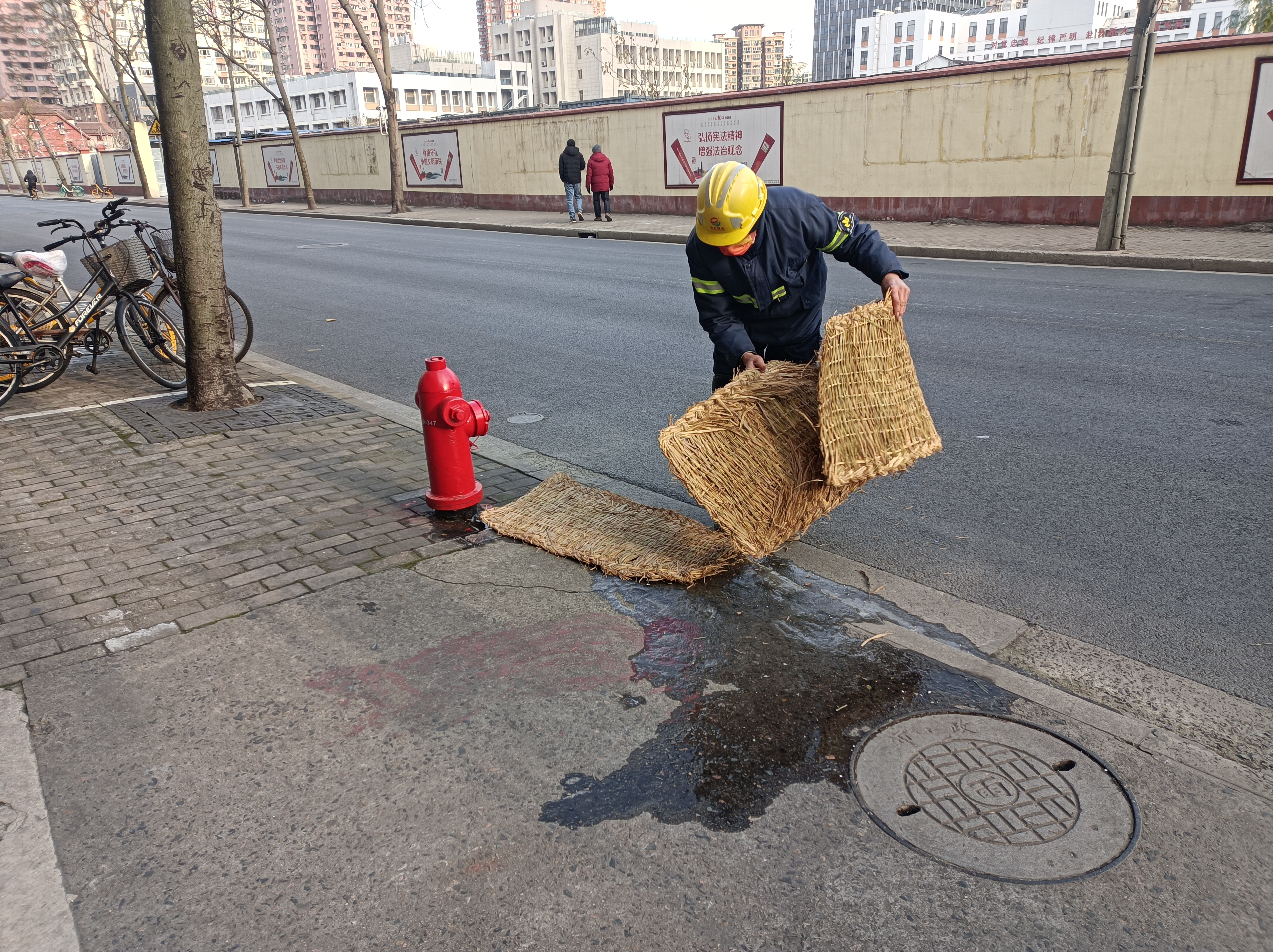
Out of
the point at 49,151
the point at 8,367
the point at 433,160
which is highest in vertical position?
the point at 49,151

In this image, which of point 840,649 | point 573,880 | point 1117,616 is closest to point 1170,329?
point 1117,616

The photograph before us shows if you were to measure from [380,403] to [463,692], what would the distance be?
4.30 metres

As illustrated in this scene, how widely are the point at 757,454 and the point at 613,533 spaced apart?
99 centimetres

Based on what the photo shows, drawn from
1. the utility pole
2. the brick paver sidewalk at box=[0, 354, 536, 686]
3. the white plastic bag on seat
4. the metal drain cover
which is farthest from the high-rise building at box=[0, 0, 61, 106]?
the metal drain cover

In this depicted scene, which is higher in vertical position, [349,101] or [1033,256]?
[349,101]

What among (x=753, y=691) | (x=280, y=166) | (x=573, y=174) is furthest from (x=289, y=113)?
(x=753, y=691)

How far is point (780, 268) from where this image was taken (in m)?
4.10

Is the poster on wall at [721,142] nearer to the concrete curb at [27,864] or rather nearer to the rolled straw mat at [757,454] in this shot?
the rolled straw mat at [757,454]

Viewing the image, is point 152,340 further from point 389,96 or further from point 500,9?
point 500,9

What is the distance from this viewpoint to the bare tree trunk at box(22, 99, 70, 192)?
60500mm

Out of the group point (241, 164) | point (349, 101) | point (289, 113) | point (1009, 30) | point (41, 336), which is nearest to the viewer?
point (41, 336)

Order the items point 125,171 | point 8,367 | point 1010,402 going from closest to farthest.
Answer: point 1010,402 → point 8,367 → point 125,171

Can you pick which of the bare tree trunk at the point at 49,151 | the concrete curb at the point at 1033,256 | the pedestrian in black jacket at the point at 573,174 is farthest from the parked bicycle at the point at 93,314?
the bare tree trunk at the point at 49,151

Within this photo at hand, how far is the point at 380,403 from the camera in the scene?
23.6 feet
